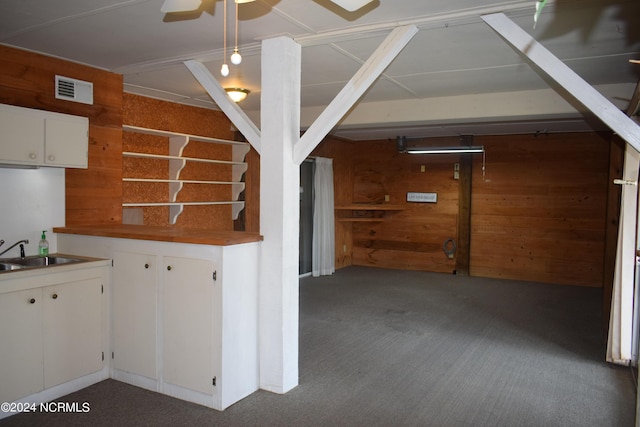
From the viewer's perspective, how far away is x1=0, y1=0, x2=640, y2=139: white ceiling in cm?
271

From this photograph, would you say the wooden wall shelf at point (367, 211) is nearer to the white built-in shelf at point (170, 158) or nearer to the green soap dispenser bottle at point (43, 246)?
the white built-in shelf at point (170, 158)

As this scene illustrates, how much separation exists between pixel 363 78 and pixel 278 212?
40.0 inches

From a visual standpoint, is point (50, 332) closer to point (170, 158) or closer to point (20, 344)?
point (20, 344)

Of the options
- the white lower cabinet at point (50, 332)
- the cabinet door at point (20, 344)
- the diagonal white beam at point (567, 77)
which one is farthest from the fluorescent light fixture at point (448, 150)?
the cabinet door at point (20, 344)

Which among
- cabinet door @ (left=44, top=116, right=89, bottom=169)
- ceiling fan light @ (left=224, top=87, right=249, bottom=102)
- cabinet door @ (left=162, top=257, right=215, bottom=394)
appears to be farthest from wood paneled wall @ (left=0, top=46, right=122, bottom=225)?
cabinet door @ (left=162, top=257, right=215, bottom=394)

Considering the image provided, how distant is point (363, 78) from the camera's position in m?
3.03

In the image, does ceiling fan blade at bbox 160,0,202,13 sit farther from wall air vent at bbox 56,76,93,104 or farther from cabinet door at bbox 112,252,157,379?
wall air vent at bbox 56,76,93,104

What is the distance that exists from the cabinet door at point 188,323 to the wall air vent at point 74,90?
64.9 inches

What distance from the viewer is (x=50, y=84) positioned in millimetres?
3672

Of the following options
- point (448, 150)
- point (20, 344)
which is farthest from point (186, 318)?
point (448, 150)

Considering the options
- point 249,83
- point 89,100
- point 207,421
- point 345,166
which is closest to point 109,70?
point 89,100

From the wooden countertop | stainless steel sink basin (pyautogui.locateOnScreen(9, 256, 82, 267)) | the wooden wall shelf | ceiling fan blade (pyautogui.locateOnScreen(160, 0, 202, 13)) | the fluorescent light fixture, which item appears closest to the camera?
ceiling fan blade (pyautogui.locateOnScreen(160, 0, 202, 13))

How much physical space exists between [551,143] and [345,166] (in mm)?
3412

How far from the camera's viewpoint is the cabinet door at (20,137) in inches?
125
